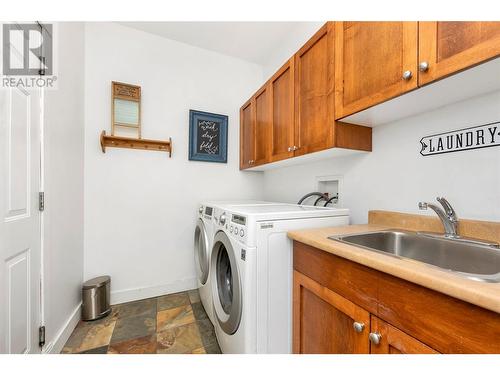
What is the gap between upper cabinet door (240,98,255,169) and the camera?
221 centimetres

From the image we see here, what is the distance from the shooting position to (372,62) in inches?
38.3

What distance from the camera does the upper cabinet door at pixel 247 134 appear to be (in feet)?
7.23

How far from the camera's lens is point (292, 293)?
1.12m

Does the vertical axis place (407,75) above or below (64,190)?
above

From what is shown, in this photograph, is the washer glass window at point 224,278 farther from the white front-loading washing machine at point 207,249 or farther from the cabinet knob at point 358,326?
the cabinet knob at point 358,326

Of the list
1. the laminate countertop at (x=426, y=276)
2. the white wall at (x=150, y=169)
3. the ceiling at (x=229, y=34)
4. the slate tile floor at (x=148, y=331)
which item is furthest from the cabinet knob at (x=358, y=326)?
the ceiling at (x=229, y=34)

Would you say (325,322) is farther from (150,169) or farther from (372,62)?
(150,169)

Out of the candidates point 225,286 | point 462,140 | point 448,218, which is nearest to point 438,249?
point 448,218

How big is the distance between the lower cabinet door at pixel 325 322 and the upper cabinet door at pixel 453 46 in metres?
0.90

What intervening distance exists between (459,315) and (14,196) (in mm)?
1762

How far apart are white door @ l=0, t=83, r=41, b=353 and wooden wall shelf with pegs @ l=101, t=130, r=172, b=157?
0.72m

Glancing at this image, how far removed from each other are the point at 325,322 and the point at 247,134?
190cm
